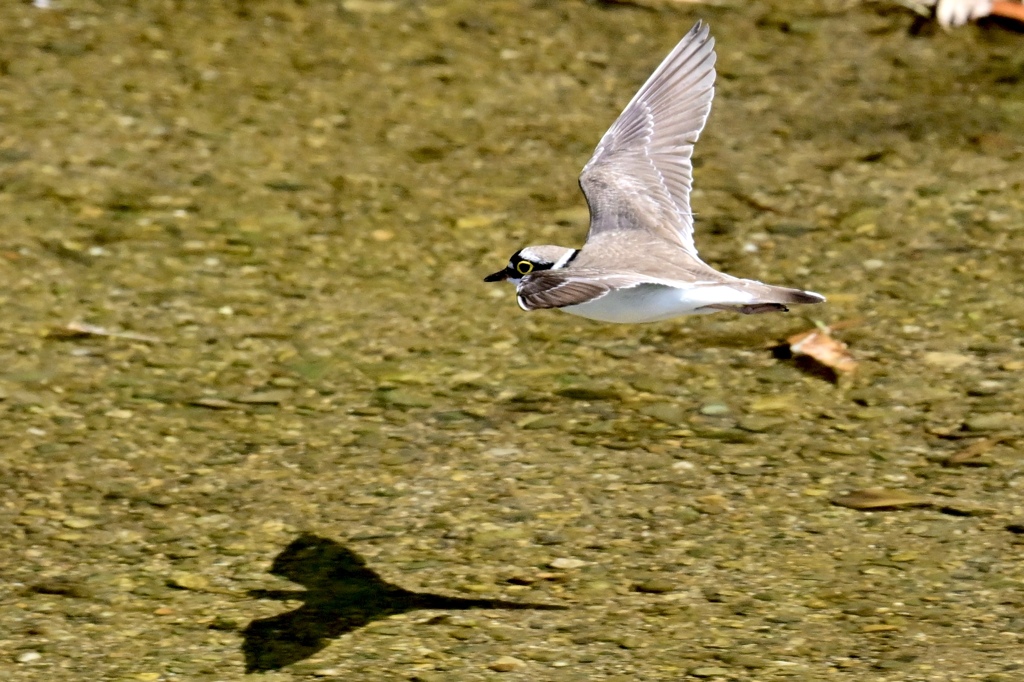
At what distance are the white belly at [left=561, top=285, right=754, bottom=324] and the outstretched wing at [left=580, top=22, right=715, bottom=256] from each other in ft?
3.03

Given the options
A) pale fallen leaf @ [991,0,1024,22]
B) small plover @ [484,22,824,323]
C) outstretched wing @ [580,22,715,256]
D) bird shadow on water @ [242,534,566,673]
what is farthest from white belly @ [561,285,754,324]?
pale fallen leaf @ [991,0,1024,22]

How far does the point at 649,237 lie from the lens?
21.6ft

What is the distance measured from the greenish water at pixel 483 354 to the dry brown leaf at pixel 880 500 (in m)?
0.06

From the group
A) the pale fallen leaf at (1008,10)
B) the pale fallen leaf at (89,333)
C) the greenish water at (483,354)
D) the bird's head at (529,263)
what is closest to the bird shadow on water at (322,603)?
the greenish water at (483,354)

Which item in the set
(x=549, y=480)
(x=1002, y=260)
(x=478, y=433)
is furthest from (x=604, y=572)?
(x=1002, y=260)

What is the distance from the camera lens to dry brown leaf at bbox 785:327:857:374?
734 centimetres

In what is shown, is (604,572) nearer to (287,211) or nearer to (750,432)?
(750,432)

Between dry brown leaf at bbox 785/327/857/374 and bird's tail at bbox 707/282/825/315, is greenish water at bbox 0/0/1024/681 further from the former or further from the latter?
bird's tail at bbox 707/282/825/315

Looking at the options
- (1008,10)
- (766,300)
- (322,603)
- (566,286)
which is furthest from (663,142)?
(1008,10)

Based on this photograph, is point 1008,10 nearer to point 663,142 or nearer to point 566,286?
point 663,142

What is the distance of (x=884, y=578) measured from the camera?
5.91 meters

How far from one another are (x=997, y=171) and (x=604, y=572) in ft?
13.1

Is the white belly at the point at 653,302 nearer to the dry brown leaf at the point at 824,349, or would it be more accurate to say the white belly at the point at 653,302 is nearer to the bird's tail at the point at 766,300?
the bird's tail at the point at 766,300

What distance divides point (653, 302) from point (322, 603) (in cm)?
153
